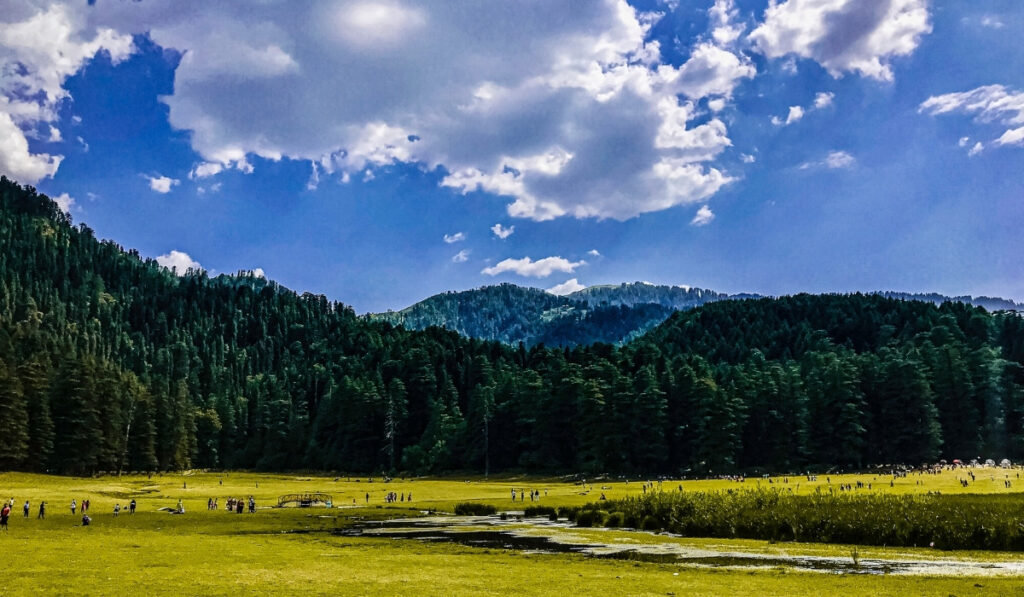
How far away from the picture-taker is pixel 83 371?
122812mm

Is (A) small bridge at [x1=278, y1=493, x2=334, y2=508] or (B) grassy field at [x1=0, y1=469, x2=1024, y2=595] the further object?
(A) small bridge at [x1=278, y1=493, x2=334, y2=508]

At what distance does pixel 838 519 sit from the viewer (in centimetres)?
4303

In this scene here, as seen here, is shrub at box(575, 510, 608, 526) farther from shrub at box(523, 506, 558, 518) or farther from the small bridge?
the small bridge

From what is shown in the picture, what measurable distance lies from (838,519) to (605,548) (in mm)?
16159

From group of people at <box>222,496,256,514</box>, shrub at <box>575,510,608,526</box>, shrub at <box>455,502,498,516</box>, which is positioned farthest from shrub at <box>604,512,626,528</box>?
group of people at <box>222,496,256,514</box>

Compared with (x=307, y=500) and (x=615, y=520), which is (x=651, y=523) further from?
(x=307, y=500)

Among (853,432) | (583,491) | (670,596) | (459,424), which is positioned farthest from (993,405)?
(670,596)

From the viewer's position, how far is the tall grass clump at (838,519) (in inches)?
1494

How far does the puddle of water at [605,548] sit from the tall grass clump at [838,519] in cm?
688

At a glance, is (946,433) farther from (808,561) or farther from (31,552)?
(31,552)

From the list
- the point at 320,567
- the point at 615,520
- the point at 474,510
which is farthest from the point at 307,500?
the point at 320,567

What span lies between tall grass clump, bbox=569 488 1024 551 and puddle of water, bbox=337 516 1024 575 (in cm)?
688

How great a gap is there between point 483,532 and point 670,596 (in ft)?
93.6

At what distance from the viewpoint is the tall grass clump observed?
37938 mm
